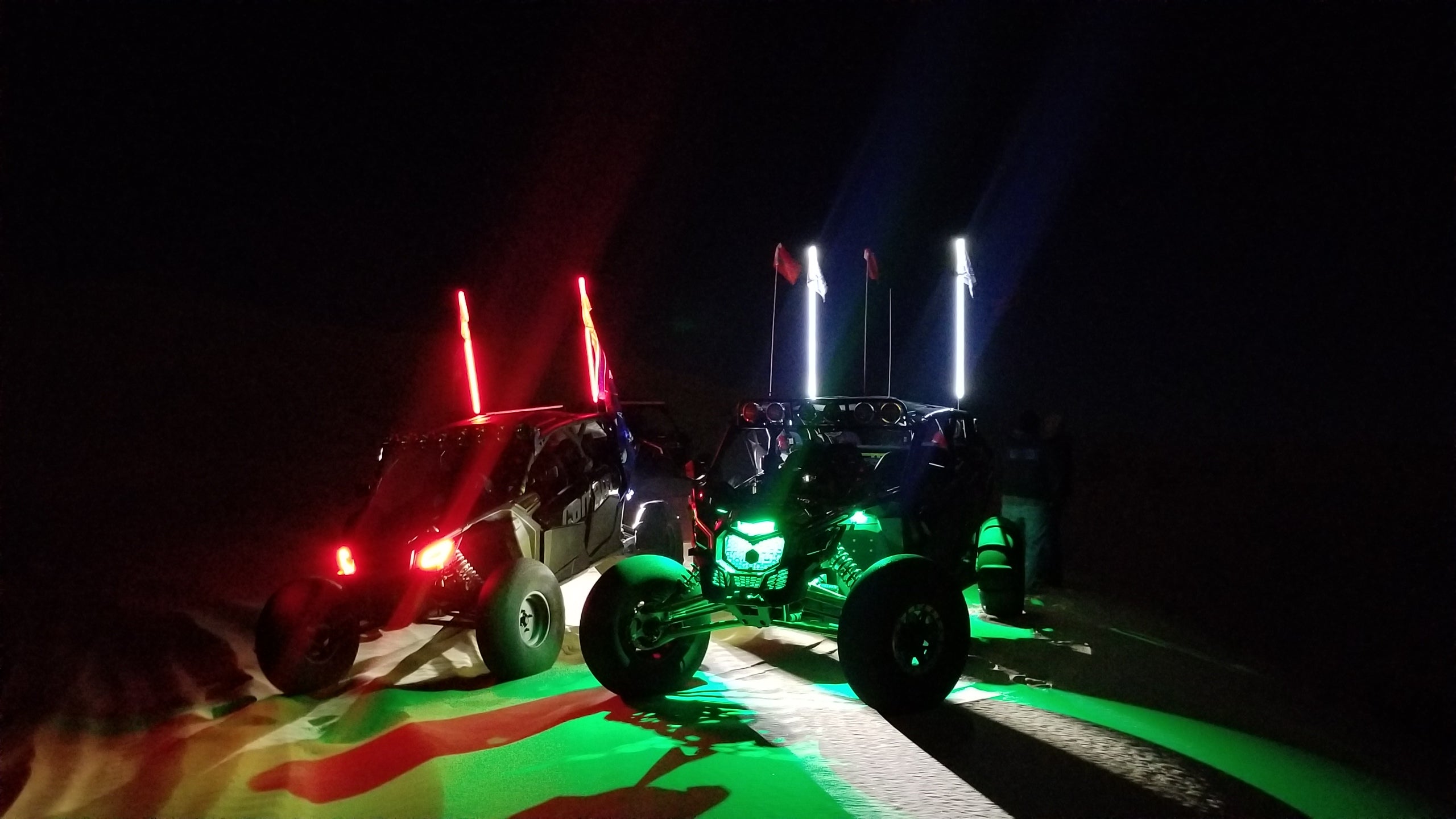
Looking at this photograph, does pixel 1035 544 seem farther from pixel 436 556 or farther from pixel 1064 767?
pixel 436 556

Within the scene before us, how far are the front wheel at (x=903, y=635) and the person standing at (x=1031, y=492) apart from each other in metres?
4.21

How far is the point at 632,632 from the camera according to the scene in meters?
5.45

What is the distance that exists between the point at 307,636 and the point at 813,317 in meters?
6.87

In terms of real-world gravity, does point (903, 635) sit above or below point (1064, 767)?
above

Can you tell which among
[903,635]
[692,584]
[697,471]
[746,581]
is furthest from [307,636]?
[903,635]

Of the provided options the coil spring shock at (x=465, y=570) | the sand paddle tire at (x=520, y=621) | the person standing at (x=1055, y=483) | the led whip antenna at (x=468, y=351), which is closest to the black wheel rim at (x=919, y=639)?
the sand paddle tire at (x=520, y=621)

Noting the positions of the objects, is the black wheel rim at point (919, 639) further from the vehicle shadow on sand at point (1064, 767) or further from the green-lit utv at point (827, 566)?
the vehicle shadow on sand at point (1064, 767)

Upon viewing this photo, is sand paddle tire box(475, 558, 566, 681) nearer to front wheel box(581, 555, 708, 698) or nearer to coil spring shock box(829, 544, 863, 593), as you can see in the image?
front wheel box(581, 555, 708, 698)

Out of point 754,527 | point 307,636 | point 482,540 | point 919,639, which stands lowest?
point 307,636

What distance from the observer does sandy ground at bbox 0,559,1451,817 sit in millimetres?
3947

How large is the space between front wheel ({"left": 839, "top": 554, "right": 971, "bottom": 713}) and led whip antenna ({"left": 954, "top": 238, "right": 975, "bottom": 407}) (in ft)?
14.8

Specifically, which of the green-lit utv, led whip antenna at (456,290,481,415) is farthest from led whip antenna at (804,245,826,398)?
led whip antenna at (456,290,481,415)

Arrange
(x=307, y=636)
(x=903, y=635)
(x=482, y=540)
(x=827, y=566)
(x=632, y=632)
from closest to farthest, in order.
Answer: (x=903, y=635) < (x=632, y=632) < (x=827, y=566) < (x=307, y=636) < (x=482, y=540)

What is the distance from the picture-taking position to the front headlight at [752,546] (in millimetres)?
5500
